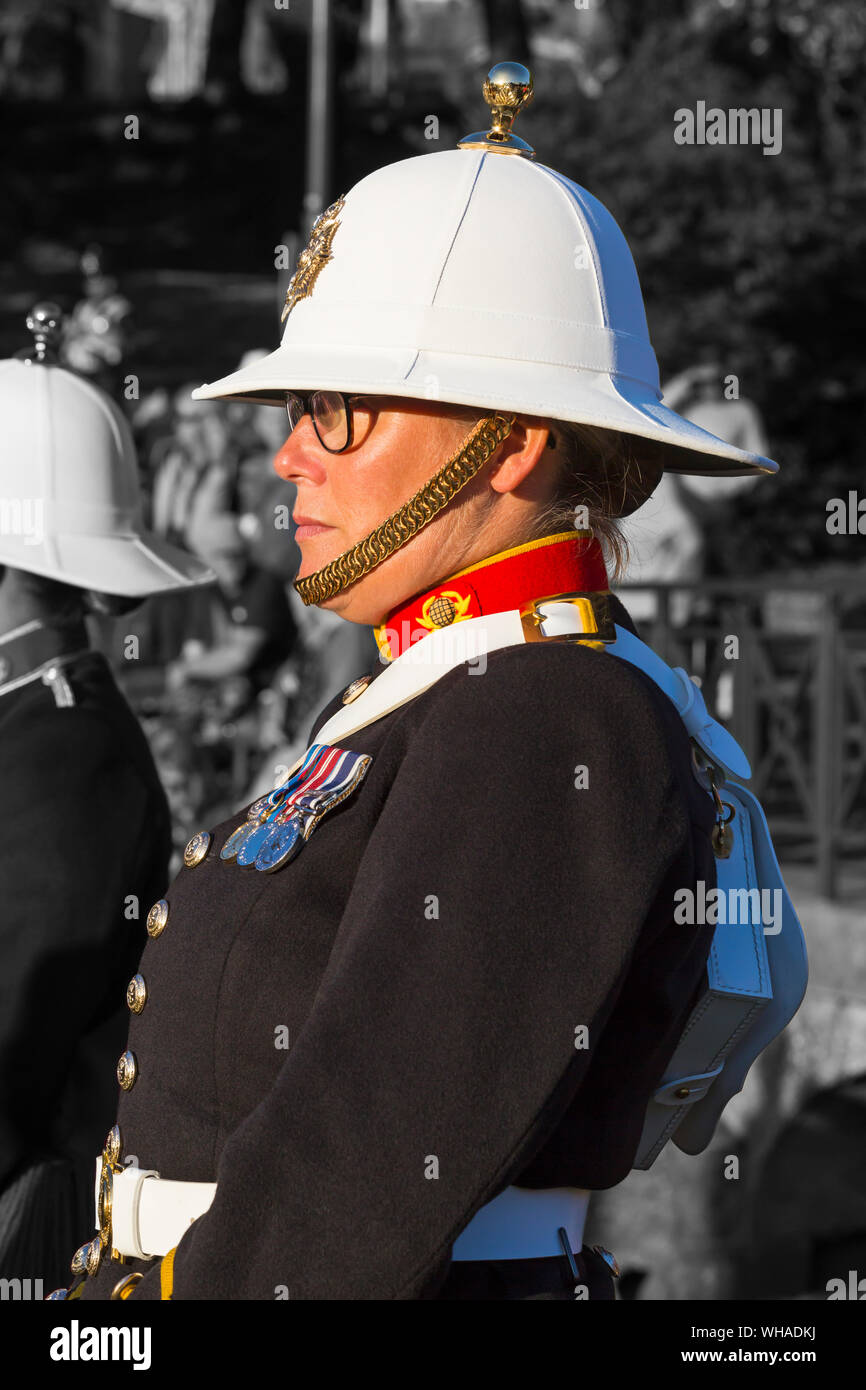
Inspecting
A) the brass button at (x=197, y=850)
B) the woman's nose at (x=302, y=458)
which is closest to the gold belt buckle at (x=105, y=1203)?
the brass button at (x=197, y=850)

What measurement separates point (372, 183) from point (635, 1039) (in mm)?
997

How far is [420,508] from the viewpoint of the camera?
6.56 feet

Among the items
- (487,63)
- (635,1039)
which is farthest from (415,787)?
(487,63)

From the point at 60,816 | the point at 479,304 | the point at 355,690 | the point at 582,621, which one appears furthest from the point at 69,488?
the point at 582,621

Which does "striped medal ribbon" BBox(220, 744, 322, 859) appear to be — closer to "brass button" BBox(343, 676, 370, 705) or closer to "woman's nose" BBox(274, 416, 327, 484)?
"brass button" BBox(343, 676, 370, 705)

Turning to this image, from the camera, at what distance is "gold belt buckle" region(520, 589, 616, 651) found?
191 cm

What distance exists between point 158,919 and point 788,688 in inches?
249

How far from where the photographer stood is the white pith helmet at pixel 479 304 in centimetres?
197

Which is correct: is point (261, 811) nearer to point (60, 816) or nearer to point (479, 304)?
point (479, 304)

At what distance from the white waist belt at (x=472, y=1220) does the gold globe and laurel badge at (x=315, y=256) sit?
1001 mm

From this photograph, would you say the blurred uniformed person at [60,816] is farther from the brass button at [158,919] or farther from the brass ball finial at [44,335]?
the brass button at [158,919]

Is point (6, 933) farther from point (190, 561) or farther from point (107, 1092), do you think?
point (190, 561)

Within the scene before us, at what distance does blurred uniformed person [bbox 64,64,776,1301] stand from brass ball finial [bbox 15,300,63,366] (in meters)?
1.36

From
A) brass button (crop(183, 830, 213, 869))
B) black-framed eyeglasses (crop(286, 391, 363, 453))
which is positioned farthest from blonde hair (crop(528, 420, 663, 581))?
brass button (crop(183, 830, 213, 869))
